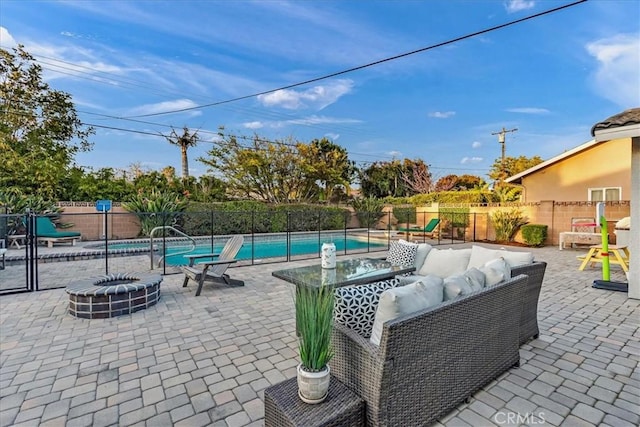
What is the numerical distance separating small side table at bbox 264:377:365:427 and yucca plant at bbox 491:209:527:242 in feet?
39.1

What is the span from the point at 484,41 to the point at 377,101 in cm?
677

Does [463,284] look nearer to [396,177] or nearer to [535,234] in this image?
[535,234]

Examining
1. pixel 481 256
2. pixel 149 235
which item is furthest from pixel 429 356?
pixel 149 235

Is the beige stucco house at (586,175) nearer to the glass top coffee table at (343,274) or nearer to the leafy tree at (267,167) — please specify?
the leafy tree at (267,167)

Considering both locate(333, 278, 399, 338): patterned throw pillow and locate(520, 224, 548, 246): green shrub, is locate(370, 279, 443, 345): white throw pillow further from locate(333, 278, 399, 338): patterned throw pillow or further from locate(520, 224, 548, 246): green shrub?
locate(520, 224, 548, 246): green shrub

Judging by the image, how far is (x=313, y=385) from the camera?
5.26 ft

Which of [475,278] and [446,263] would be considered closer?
[475,278]

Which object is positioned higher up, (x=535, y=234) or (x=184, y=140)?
(x=184, y=140)

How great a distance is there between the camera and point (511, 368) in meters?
2.57

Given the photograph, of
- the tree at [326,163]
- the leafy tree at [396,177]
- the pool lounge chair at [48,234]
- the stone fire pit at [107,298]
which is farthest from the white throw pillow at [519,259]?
the leafy tree at [396,177]

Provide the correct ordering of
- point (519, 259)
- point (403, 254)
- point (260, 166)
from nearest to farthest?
point (519, 259)
point (403, 254)
point (260, 166)

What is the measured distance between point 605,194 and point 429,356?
46.7 ft

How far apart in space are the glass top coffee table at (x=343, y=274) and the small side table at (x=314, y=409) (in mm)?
1073

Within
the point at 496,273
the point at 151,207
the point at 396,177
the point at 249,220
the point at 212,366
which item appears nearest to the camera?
the point at 496,273
